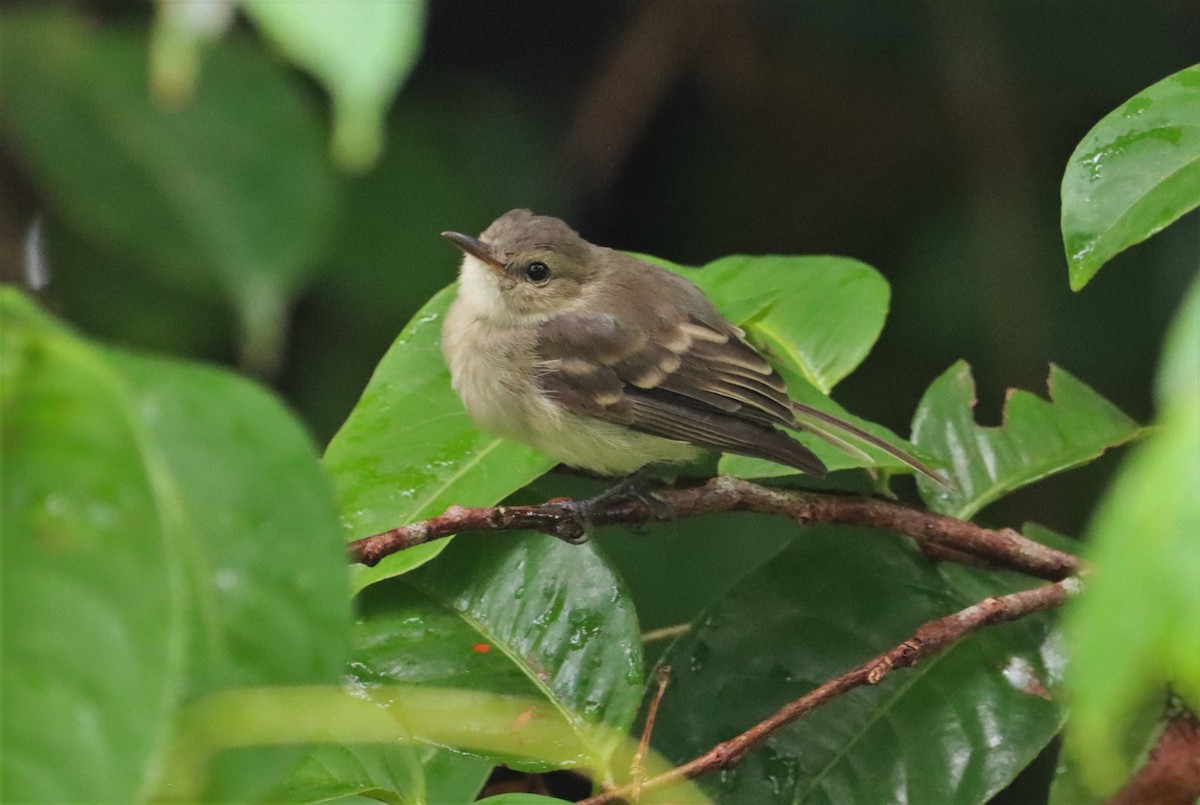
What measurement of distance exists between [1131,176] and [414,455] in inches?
47.3

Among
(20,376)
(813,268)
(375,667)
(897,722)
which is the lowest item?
(375,667)

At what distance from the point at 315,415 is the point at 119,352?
10.2 ft

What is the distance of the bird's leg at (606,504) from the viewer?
2016mm

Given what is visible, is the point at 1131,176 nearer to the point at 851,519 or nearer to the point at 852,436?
the point at 851,519

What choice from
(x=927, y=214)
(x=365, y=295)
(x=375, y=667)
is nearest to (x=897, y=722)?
(x=375, y=667)

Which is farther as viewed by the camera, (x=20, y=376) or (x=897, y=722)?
(x=897, y=722)

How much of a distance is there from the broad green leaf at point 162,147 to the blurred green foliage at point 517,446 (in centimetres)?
1

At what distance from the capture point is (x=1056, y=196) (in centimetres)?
483

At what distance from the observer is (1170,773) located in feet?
5.16

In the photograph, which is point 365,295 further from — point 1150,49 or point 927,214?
point 1150,49

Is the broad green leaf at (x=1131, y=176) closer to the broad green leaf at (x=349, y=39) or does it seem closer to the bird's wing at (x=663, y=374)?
the broad green leaf at (x=349, y=39)

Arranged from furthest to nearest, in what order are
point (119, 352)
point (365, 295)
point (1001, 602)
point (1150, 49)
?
point (1150, 49) → point (365, 295) → point (1001, 602) → point (119, 352)

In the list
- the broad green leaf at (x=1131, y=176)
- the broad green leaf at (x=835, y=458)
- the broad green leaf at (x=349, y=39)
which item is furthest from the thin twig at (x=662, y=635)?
the broad green leaf at (x=349, y=39)

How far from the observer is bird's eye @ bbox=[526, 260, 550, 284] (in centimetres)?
340
